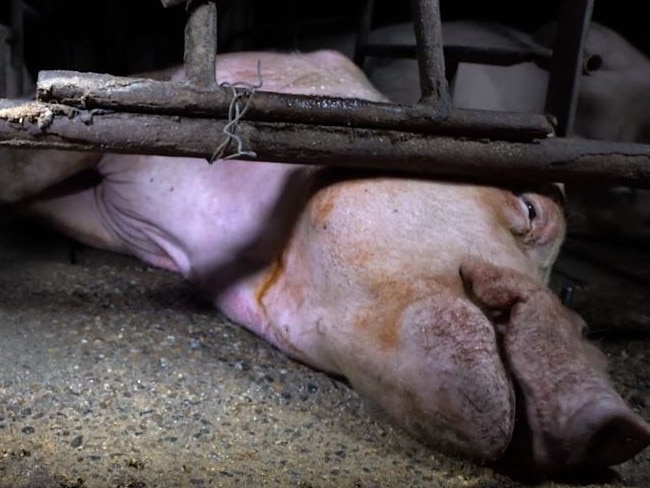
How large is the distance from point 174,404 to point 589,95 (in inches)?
110

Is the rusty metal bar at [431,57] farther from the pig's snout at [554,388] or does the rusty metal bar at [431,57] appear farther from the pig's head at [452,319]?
the pig's snout at [554,388]

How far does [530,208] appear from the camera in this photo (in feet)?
6.66

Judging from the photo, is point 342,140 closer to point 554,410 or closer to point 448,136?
point 448,136

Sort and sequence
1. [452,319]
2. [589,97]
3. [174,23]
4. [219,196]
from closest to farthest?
1. [452,319]
2. [219,196]
3. [589,97]
4. [174,23]

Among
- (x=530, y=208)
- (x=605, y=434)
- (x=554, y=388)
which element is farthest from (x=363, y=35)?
(x=605, y=434)

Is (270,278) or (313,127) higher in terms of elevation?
(313,127)

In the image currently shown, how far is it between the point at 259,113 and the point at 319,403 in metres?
0.63

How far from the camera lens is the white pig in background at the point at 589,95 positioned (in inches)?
143

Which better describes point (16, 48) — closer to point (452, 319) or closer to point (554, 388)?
point (452, 319)

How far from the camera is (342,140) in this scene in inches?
68.6

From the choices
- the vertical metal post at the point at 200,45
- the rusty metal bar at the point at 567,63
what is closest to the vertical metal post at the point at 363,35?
the rusty metal bar at the point at 567,63

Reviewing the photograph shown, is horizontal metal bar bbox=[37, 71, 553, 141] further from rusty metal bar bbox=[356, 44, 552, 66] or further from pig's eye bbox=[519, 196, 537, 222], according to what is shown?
rusty metal bar bbox=[356, 44, 552, 66]

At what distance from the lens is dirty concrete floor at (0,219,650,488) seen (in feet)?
4.66

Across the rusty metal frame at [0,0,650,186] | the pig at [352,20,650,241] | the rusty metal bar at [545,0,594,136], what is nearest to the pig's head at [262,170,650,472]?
the rusty metal frame at [0,0,650,186]
